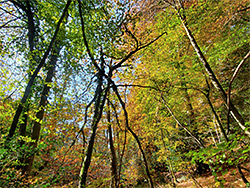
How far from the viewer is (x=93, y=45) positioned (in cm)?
284

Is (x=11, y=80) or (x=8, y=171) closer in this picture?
(x=8, y=171)

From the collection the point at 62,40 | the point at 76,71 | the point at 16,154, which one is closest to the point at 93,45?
the point at 76,71

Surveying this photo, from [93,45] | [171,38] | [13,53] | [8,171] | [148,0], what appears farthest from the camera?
[171,38]

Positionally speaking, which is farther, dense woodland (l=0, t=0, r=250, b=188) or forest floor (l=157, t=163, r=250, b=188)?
forest floor (l=157, t=163, r=250, b=188)

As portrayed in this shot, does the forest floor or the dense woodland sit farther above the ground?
the dense woodland

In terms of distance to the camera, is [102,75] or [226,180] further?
[226,180]

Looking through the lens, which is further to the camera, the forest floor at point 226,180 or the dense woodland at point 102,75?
the forest floor at point 226,180

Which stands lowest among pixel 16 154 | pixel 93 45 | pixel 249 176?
pixel 249 176

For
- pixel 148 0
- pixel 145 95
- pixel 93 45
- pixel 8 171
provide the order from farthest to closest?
pixel 145 95
pixel 148 0
pixel 93 45
pixel 8 171

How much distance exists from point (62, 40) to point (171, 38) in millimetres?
4211

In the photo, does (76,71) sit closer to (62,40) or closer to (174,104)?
(62,40)

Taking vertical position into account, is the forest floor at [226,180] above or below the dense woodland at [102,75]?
below

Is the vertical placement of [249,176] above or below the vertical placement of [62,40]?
below

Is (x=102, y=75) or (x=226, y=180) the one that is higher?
(x=102, y=75)
